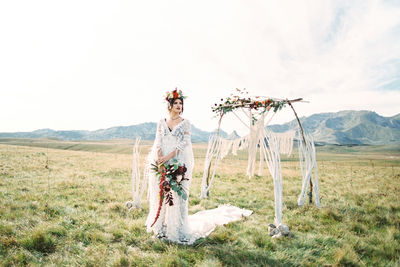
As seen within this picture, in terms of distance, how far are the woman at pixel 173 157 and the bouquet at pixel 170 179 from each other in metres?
0.16

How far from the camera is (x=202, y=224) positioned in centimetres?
499

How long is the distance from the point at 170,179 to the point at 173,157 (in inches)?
19.9

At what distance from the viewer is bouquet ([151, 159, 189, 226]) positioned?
414 cm

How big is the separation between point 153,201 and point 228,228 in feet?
6.40

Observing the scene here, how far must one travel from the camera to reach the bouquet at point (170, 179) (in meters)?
4.14

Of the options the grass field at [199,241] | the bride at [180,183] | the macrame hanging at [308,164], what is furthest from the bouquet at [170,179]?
the macrame hanging at [308,164]

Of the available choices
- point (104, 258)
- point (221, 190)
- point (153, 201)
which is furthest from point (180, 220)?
point (221, 190)

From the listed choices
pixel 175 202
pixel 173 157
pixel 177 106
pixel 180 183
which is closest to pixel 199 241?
pixel 175 202

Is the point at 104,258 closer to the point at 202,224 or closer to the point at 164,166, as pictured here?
the point at 164,166

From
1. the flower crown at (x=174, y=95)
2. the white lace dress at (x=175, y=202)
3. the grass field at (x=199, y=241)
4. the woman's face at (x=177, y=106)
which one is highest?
the flower crown at (x=174, y=95)

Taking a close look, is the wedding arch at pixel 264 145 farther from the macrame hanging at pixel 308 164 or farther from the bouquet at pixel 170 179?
the bouquet at pixel 170 179

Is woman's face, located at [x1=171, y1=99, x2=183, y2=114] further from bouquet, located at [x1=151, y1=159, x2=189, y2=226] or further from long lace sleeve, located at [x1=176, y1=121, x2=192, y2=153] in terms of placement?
bouquet, located at [x1=151, y1=159, x2=189, y2=226]

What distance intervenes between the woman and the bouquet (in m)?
0.16

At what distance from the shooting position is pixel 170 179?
4.22m
